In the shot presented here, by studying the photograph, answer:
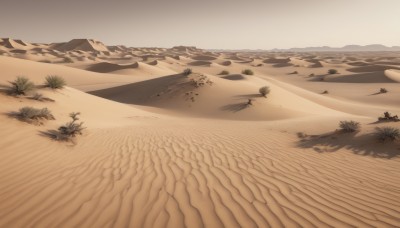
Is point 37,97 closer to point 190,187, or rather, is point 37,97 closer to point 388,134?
point 190,187

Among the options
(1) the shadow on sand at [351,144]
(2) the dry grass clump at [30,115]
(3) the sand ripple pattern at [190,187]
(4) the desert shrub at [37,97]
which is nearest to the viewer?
(3) the sand ripple pattern at [190,187]

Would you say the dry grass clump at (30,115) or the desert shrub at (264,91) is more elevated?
the dry grass clump at (30,115)

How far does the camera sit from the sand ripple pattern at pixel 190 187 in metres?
3.42

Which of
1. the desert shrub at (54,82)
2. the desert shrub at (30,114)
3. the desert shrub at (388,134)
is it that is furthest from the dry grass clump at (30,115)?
the desert shrub at (388,134)

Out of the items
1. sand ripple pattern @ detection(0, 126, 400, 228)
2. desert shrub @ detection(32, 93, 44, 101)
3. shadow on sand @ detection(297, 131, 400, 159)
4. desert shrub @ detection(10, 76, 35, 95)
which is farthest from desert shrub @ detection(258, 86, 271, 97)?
desert shrub @ detection(10, 76, 35, 95)

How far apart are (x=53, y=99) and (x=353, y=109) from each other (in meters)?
16.9

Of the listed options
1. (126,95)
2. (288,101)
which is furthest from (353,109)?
(126,95)

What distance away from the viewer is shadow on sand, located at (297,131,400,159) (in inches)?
240

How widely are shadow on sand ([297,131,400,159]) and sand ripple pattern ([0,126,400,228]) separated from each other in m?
0.46

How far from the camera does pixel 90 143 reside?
250 inches

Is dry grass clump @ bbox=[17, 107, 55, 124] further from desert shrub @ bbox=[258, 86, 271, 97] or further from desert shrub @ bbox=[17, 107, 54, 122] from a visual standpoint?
desert shrub @ bbox=[258, 86, 271, 97]

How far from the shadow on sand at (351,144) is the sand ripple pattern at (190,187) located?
456mm

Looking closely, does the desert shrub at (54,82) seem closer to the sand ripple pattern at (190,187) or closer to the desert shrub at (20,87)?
the desert shrub at (20,87)

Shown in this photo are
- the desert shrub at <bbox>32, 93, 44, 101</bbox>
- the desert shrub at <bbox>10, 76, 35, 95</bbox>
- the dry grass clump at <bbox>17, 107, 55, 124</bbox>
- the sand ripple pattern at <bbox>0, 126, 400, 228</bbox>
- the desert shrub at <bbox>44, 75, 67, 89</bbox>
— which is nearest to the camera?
the sand ripple pattern at <bbox>0, 126, 400, 228</bbox>
